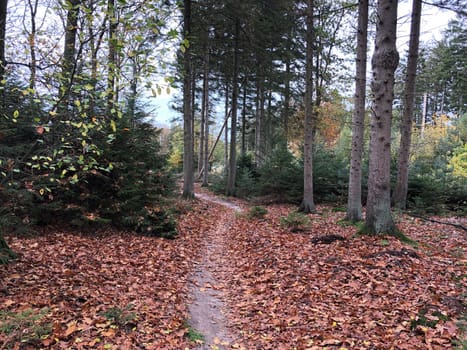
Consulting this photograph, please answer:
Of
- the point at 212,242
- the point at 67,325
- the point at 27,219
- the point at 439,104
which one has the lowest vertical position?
the point at 212,242

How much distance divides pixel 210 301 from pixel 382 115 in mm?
4935

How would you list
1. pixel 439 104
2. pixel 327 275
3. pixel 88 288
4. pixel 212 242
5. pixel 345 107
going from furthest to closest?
pixel 439 104, pixel 345 107, pixel 212 242, pixel 327 275, pixel 88 288

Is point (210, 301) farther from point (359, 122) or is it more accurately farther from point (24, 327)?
point (359, 122)

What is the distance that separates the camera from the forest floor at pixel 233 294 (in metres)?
3.10

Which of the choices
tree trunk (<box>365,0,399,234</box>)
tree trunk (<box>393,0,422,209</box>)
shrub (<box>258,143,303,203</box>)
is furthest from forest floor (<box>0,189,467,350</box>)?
shrub (<box>258,143,303,203</box>)

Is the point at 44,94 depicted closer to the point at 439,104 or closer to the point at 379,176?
the point at 379,176

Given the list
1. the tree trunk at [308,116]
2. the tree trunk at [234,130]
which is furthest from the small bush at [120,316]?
the tree trunk at [234,130]

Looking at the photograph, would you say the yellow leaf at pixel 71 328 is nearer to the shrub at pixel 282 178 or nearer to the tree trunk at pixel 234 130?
Answer: the shrub at pixel 282 178

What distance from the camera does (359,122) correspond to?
28.3ft

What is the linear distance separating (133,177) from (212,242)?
278cm

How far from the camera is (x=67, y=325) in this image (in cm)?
309

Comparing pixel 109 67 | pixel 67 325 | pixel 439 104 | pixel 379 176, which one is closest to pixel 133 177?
pixel 67 325

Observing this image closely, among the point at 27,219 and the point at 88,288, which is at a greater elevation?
the point at 27,219

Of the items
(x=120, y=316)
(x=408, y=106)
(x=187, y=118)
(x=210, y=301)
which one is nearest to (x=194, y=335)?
(x=120, y=316)
